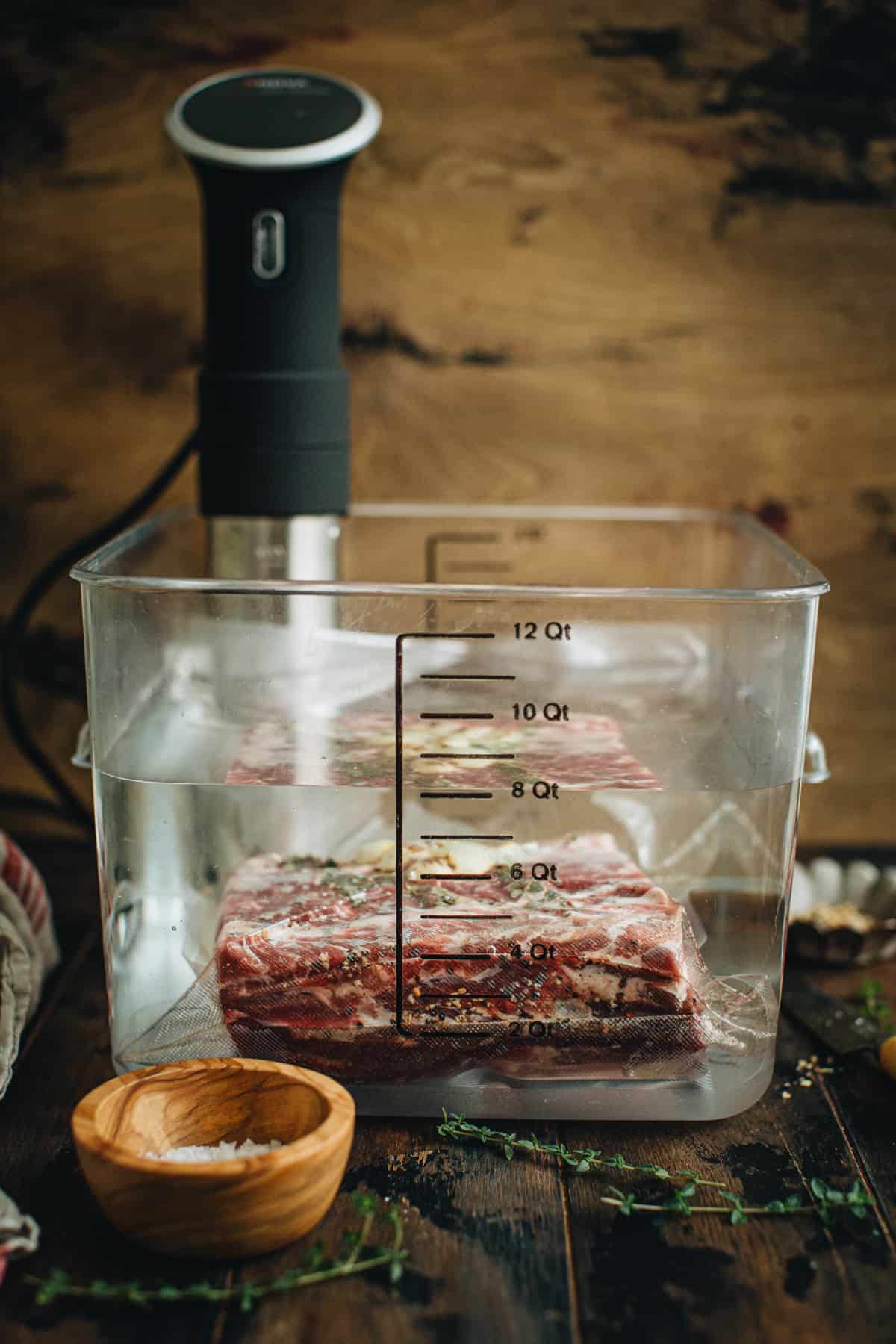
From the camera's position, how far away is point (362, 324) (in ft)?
4.25

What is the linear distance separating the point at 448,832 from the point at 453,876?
0.10ft

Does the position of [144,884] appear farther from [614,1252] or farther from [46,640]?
[46,640]

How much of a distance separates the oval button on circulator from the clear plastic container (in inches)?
11.2

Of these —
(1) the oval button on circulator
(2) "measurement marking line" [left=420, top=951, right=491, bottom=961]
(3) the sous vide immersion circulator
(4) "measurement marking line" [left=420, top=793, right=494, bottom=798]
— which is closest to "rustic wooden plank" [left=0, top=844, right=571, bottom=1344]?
(2) "measurement marking line" [left=420, top=951, right=491, bottom=961]

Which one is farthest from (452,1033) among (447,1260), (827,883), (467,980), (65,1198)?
(827,883)

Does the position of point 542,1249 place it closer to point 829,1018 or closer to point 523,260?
point 829,1018

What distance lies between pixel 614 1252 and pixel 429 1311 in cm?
12

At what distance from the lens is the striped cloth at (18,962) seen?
2.31 ft

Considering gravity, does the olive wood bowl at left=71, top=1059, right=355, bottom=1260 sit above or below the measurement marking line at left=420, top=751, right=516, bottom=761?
below

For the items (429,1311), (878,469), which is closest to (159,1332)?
(429,1311)

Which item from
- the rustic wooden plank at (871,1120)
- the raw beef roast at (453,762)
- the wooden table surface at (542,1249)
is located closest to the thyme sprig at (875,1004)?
the rustic wooden plank at (871,1120)

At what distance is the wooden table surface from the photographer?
653 mm

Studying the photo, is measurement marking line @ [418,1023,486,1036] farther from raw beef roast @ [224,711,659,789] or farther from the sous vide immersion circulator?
the sous vide immersion circulator

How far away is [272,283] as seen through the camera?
100 centimetres
